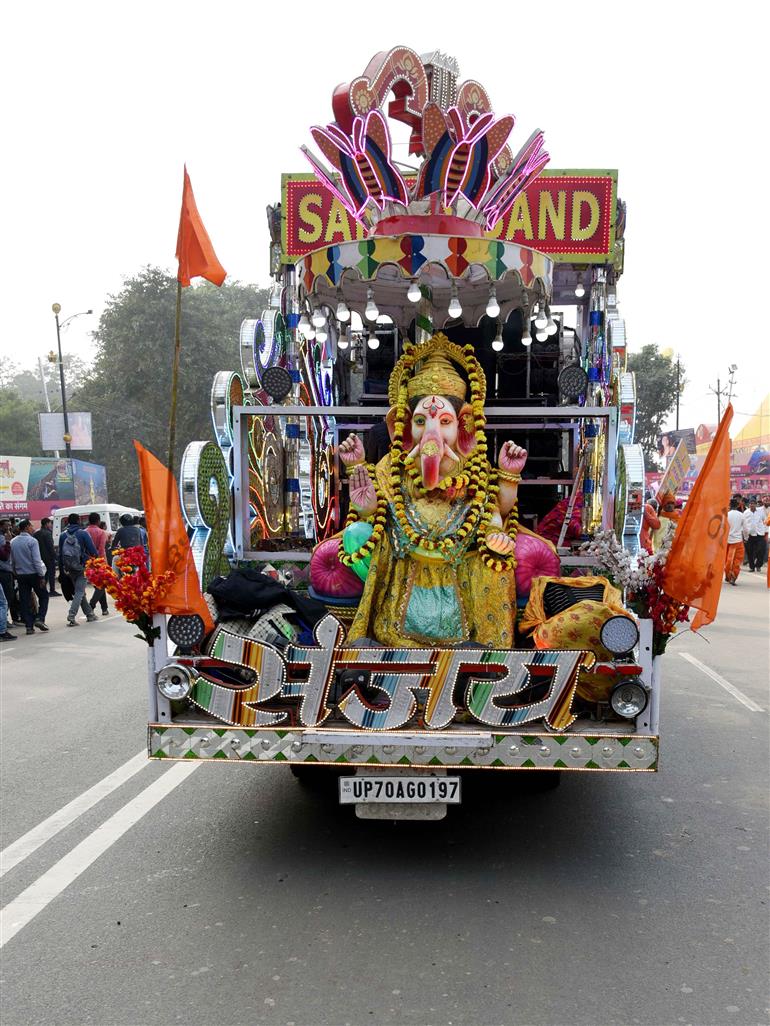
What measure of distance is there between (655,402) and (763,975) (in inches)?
1800

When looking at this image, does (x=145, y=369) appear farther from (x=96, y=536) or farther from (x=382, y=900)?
(x=382, y=900)

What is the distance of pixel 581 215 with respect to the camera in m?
7.49

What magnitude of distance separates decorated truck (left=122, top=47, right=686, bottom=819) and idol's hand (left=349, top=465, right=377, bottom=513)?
0.09 ft

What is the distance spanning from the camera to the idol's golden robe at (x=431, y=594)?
4824 millimetres

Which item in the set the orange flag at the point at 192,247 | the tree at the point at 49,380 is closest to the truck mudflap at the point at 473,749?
the orange flag at the point at 192,247

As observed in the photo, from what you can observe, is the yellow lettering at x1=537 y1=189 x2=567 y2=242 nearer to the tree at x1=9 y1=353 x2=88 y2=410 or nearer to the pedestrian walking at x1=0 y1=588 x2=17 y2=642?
the pedestrian walking at x1=0 y1=588 x2=17 y2=642

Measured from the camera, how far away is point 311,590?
17.6 ft

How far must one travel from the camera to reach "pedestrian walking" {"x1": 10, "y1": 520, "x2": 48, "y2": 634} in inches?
465

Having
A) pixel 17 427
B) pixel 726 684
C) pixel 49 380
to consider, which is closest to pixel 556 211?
pixel 726 684

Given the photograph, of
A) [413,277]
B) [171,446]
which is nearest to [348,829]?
[171,446]

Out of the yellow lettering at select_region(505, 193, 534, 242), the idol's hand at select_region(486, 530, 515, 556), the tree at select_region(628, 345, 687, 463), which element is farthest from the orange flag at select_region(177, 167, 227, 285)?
the tree at select_region(628, 345, 687, 463)

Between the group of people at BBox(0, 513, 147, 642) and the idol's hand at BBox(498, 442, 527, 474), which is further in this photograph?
the group of people at BBox(0, 513, 147, 642)

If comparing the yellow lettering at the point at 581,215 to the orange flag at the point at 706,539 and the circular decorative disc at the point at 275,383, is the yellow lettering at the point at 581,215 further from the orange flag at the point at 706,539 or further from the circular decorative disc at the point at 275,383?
the orange flag at the point at 706,539

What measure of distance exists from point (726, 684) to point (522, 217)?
16.0ft
